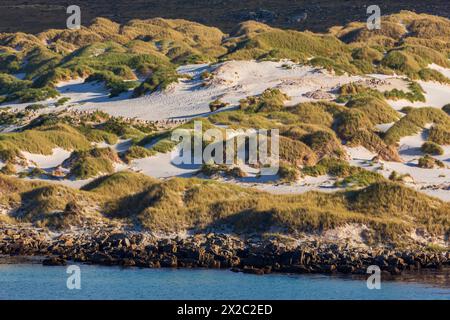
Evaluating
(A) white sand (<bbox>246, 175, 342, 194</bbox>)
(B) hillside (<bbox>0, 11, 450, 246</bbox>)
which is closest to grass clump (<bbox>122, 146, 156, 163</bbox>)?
(B) hillside (<bbox>0, 11, 450, 246</bbox>)

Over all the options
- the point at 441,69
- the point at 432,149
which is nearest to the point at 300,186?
the point at 432,149

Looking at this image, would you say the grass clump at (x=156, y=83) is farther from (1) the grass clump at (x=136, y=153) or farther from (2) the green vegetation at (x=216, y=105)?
(1) the grass clump at (x=136, y=153)

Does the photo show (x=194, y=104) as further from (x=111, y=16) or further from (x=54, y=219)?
(x=111, y=16)

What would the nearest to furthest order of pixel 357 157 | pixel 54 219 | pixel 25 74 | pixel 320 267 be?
1. pixel 320 267
2. pixel 54 219
3. pixel 357 157
4. pixel 25 74

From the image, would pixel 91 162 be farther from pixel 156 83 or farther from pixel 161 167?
pixel 156 83

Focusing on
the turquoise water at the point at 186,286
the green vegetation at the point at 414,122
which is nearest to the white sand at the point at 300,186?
the green vegetation at the point at 414,122

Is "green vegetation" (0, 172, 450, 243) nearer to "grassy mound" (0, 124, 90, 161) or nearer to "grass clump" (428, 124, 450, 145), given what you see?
"grassy mound" (0, 124, 90, 161)
